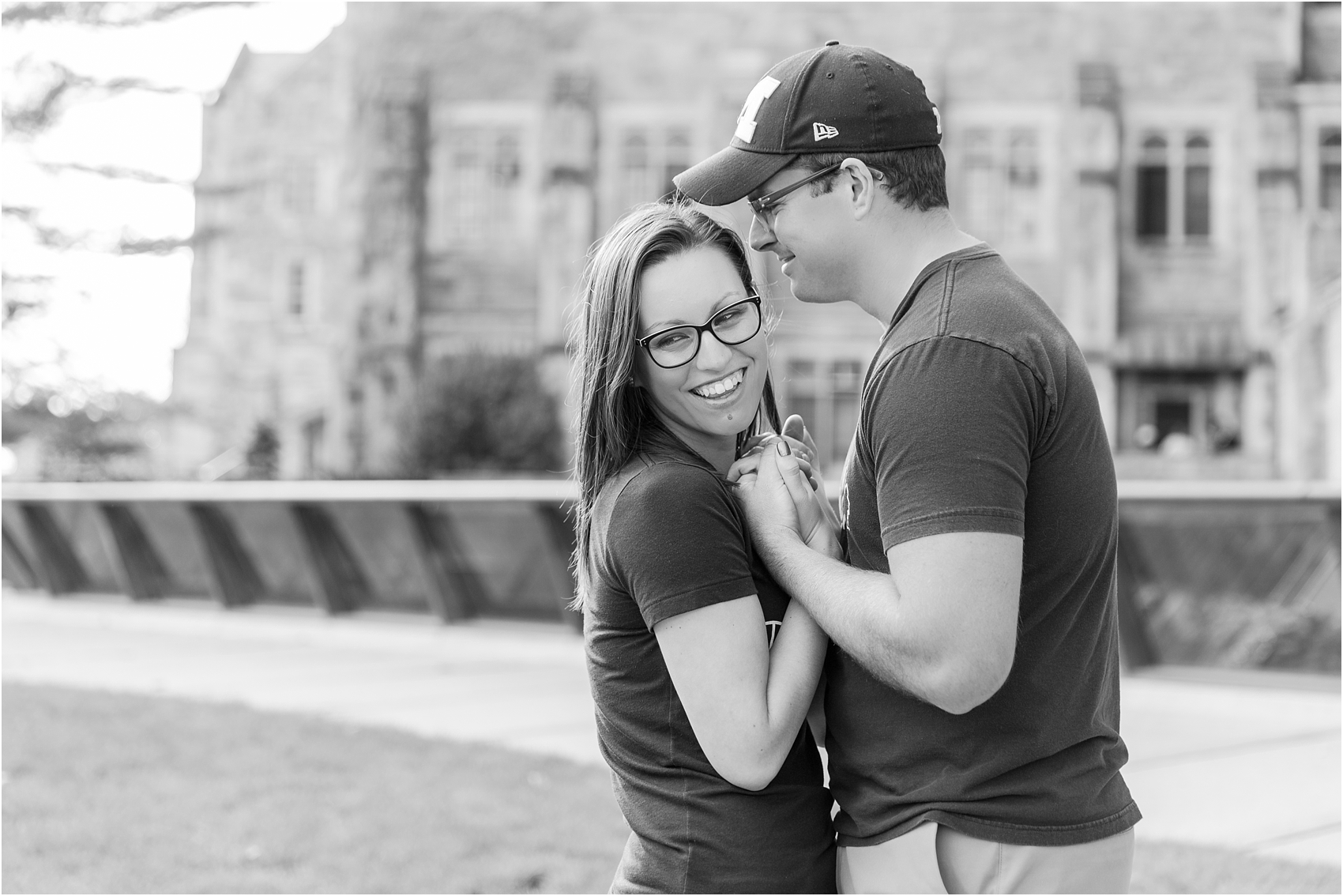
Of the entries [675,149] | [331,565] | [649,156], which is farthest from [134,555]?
[675,149]

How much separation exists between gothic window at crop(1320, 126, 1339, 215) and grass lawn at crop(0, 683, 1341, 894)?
27.8 metres

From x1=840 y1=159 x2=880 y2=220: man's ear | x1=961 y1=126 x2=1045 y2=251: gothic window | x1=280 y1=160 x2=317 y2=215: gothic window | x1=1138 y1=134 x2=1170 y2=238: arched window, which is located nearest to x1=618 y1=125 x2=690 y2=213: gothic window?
x1=961 y1=126 x2=1045 y2=251: gothic window

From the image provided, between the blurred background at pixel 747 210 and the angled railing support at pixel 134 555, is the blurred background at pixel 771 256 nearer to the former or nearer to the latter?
the blurred background at pixel 747 210

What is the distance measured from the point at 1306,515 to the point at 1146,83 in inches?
953

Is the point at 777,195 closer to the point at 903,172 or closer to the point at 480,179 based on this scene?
the point at 903,172

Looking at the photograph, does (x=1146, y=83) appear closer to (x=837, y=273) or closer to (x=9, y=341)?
(x=9, y=341)

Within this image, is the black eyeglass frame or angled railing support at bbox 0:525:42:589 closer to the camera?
the black eyeglass frame

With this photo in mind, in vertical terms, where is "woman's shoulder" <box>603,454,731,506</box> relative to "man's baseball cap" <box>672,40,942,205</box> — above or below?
below

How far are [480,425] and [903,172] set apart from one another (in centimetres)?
2490

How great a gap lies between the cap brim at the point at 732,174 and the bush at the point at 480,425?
77.4 ft

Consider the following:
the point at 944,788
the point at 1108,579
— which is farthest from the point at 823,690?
the point at 1108,579

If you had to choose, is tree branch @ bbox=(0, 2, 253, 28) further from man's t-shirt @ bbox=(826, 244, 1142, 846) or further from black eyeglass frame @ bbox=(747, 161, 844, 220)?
man's t-shirt @ bbox=(826, 244, 1142, 846)

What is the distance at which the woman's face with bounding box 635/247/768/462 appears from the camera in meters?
2.29

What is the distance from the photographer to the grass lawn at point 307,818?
4637 millimetres
